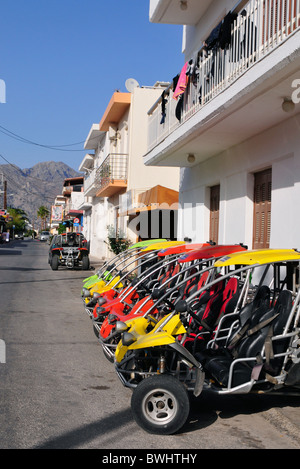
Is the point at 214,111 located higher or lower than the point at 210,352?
higher

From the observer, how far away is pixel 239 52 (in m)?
8.70

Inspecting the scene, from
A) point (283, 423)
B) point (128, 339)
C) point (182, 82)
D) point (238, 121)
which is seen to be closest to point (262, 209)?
point (238, 121)

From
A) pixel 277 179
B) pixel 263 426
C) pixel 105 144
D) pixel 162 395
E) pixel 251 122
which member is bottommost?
pixel 263 426

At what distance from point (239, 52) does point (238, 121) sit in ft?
3.88

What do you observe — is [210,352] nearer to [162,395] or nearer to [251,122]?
[162,395]

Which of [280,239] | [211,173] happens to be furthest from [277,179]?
[211,173]

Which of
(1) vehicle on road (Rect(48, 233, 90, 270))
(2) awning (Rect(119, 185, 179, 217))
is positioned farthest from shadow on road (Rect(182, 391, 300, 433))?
(1) vehicle on road (Rect(48, 233, 90, 270))

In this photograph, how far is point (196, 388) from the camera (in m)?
4.46

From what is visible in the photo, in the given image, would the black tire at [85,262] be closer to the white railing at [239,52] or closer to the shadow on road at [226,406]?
the white railing at [239,52]

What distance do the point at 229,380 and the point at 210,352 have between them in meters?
0.86

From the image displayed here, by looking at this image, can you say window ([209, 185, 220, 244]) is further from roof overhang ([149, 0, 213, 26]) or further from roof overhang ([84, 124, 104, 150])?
roof overhang ([84, 124, 104, 150])

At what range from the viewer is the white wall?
340 inches

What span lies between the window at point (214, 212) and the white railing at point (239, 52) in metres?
1.97
